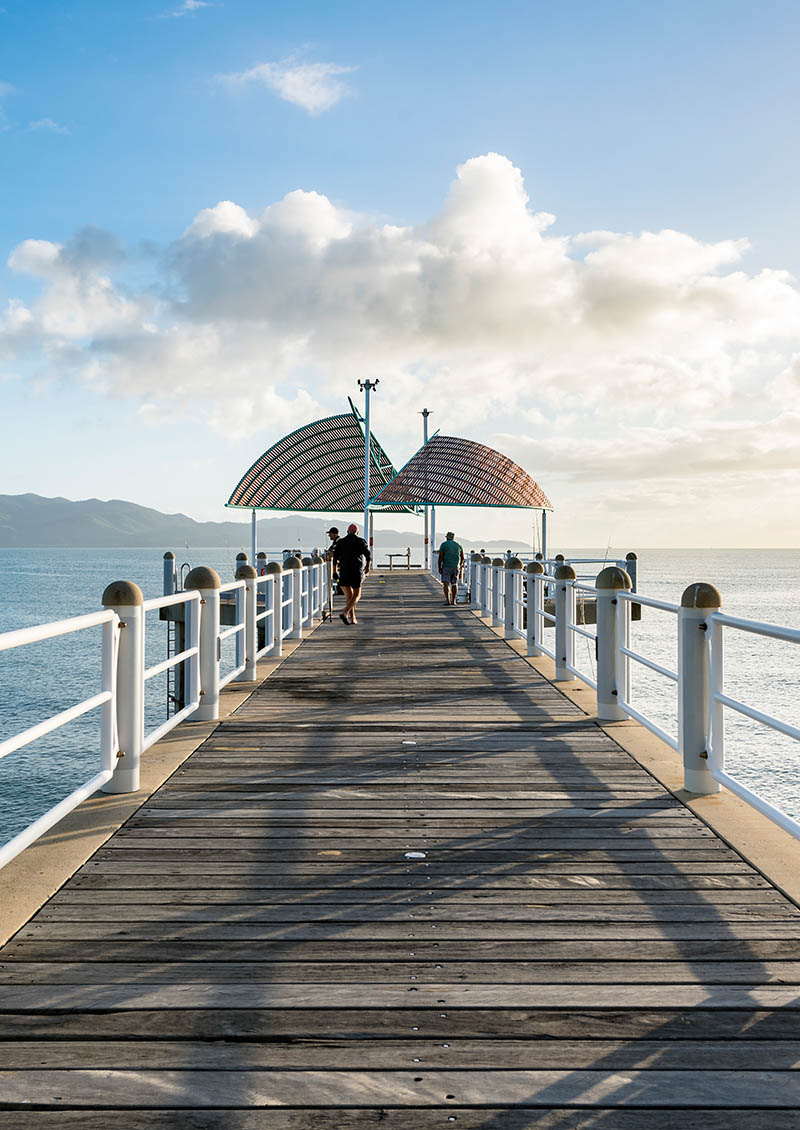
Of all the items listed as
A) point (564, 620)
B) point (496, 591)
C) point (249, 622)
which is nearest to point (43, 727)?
point (249, 622)

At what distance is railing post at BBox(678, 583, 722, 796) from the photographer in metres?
5.03

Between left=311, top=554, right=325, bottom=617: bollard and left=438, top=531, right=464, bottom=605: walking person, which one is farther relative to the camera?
left=438, top=531, right=464, bottom=605: walking person

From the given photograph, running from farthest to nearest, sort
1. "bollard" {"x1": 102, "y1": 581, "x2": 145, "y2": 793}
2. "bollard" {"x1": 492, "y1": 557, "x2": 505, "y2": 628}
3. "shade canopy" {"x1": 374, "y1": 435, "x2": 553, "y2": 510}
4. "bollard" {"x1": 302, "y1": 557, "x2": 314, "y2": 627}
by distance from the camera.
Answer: "shade canopy" {"x1": 374, "y1": 435, "x2": 553, "y2": 510} < "bollard" {"x1": 492, "y1": 557, "x2": 505, "y2": 628} < "bollard" {"x1": 302, "y1": 557, "x2": 314, "y2": 627} < "bollard" {"x1": 102, "y1": 581, "x2": 145, "y2": 793}

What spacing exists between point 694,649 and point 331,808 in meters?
2.25

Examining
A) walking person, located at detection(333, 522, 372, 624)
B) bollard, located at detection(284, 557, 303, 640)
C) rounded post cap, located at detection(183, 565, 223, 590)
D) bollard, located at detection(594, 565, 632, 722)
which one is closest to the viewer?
rounded post cap, located at detection(183, 565, 223, 590)

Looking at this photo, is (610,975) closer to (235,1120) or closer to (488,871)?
(488,871)

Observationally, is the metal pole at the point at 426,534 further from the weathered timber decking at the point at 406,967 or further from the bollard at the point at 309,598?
the weathered timber decking at the point at 406,967

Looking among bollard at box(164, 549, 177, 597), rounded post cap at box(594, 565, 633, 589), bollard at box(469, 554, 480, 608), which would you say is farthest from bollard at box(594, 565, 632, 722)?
bollard at box(164, 549, 177, 597)

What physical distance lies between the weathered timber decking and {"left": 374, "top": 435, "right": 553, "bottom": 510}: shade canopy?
37.7 m

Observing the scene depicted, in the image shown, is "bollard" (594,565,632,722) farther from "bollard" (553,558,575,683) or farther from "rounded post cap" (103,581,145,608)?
"rounded post cap" (103,581,145,608)

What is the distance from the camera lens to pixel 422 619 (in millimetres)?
17391

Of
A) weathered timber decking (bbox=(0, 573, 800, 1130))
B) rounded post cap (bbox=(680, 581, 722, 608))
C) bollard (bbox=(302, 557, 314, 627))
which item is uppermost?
rounded post cap (bbox=(680, 581, 722, 608))

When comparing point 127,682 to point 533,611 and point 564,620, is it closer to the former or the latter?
point 564,620

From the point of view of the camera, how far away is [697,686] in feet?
16.6
